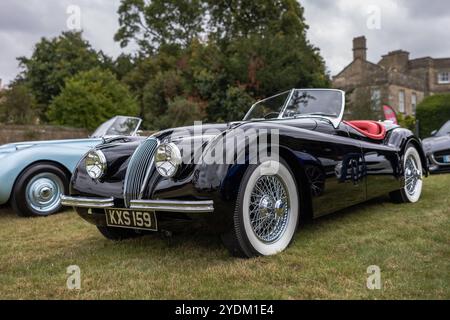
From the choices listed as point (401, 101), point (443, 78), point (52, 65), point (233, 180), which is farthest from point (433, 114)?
point (233, 180)

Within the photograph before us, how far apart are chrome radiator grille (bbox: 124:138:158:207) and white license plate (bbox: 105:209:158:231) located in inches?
3.4

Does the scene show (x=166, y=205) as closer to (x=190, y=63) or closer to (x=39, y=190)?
(x=39, y=190)

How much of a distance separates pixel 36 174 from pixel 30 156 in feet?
0.79

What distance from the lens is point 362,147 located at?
13.1 ft

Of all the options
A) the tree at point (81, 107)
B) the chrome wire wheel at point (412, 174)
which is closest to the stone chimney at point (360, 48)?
the tree at point (81, 107)

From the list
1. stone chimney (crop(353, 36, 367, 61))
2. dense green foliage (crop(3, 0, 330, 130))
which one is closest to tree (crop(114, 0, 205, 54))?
dense green foliage (crop(3, 0, 330, 130))

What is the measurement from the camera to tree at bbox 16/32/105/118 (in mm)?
23844

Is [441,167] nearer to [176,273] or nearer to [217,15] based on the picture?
[176,273]

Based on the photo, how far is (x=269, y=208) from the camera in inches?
119

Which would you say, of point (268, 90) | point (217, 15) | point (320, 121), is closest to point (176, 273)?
point (320, 121)

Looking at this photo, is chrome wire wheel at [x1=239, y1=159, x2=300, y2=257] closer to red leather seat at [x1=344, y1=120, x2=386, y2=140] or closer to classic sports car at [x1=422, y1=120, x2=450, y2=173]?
red leather seat at [x1=344, y1=120, x2=386, y2=140]

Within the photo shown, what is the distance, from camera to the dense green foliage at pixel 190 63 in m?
18.0

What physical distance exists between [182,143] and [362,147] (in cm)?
188

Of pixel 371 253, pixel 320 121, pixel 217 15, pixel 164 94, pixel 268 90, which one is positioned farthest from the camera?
pixel 217 15
